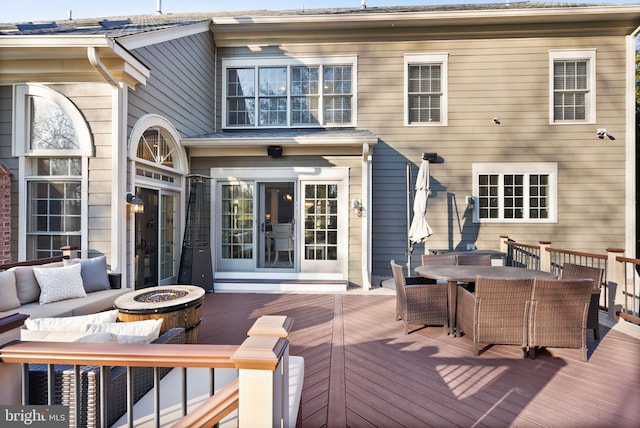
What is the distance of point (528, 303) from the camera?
312 centimetres

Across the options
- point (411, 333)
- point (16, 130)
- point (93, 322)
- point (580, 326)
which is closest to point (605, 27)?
point (580, 326)

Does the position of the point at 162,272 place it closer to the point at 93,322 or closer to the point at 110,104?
the point at 110,104

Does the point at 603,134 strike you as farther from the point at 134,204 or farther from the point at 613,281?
the point at 134,204

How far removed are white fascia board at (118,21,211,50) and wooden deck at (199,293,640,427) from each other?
12.9ft

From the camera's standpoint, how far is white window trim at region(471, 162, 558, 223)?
21.8ft

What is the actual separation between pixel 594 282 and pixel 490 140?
3838mm

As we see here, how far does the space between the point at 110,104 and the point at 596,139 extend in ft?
29.4

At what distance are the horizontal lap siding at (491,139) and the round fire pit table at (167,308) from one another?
14.6ft

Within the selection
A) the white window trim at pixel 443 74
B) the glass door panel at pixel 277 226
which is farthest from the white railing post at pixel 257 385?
the white window trim at pixel 443 74

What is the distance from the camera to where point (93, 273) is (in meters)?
3.91

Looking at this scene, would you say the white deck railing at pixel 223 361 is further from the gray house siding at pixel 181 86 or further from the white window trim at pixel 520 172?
the white window trim at pixel 520 172

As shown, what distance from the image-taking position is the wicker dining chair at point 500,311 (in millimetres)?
3086

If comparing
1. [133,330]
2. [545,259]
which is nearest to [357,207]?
[545,259]

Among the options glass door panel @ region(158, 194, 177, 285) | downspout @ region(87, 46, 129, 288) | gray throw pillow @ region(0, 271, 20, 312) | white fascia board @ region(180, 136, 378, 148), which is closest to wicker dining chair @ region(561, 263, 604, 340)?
white fascia board @ region(180, 136, 378, 148)
